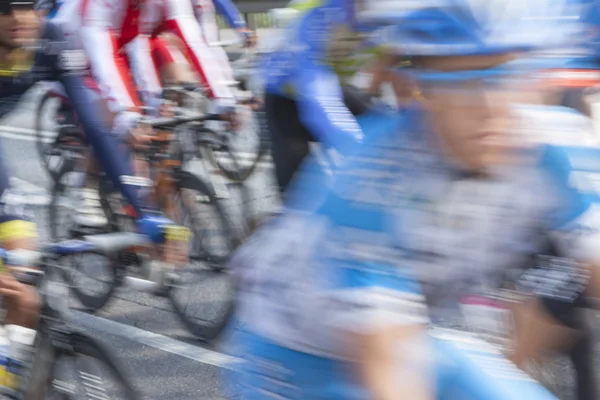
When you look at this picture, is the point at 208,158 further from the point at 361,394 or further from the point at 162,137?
the point at 361,394

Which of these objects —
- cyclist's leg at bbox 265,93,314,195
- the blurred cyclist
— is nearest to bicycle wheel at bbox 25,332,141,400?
the blurred cyclist

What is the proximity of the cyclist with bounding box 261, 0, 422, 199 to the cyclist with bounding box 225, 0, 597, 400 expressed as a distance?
1.77 meters

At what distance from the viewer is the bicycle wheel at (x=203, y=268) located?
5.65 meters

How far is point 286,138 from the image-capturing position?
4668 mm

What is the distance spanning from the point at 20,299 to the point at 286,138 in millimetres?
1422

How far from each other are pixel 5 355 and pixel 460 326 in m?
1.89

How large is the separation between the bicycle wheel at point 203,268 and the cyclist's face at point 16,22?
1.87 meters

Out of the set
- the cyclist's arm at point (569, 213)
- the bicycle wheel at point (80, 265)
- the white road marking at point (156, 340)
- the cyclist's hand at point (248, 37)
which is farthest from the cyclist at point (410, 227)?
the cyclist's hand at point (248, 37)

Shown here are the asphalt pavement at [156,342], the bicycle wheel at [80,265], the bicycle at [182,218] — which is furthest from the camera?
the bicycle at [182,218]

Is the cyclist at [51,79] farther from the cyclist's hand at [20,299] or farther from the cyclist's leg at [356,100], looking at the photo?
the cyclist's leg at [356,100]

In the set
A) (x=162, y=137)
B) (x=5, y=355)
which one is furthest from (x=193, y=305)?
(x=5, y=355)

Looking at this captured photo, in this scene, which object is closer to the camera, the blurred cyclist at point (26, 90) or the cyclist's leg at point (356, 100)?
the blurred cyclist at point (26, 90)

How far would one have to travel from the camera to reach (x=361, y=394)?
1.94 metres

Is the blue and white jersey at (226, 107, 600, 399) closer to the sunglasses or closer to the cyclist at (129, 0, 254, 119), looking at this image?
the sunglasses
